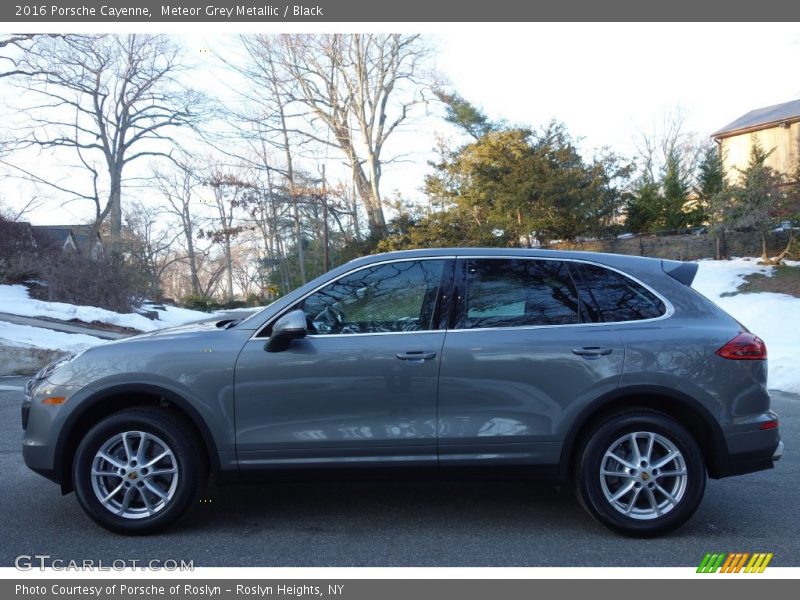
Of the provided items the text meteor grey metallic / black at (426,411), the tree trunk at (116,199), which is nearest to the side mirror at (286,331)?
the text meteor grey metallic / black at (426,411)

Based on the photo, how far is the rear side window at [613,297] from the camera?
4285 mm

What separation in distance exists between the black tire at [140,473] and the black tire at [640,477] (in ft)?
7.65

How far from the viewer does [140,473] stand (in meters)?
4.14

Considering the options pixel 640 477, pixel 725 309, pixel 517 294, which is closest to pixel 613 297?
pixel 517 294

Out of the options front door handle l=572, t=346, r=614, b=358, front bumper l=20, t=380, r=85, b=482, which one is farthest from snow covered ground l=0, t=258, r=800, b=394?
front bumper l=20, t=380, r=85, b=482

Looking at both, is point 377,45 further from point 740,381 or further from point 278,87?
point 740,381

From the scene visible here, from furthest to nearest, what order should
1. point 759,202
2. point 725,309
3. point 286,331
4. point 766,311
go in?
point 759,202, point 725,309, point 766,311, point 286,331

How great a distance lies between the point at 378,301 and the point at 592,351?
1.33 metres

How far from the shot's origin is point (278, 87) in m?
38.4

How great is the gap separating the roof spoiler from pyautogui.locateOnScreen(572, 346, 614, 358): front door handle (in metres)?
0.76

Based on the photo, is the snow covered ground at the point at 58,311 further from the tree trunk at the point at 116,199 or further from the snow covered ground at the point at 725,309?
the tree trunk at the point at 116,199

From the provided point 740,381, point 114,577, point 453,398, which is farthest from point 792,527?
point 114,577

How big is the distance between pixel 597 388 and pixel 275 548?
6.87 ft

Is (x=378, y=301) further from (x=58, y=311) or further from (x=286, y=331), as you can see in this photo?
(x=58, y=311)
